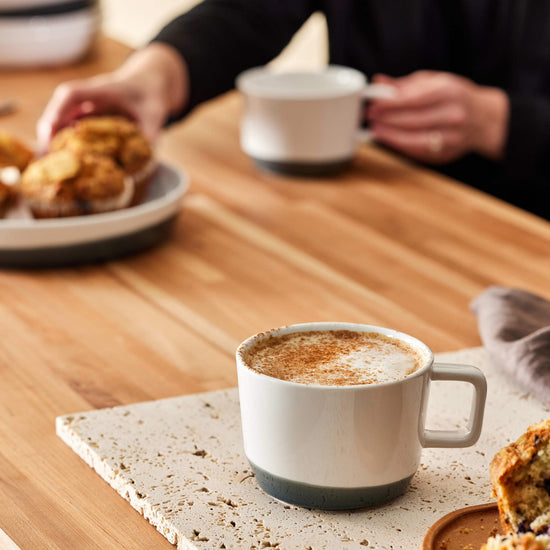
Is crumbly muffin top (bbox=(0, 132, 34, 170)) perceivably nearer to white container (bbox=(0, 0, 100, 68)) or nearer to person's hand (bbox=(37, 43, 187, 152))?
person's hand (bbox=(37, 43, 187, 152))

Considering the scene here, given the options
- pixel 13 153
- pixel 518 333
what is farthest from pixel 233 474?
pixel 13 153

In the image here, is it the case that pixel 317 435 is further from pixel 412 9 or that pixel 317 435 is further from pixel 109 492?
pixel 412 9

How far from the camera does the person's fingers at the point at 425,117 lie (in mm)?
1765

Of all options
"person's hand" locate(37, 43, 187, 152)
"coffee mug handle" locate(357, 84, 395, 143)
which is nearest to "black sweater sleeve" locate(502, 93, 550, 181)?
"coffee mug handle" locate(357, 84, 395, 143)

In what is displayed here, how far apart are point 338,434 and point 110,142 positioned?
82 centimetres

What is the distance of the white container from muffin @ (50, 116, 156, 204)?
88 cm

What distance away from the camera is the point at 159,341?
110 centimetres

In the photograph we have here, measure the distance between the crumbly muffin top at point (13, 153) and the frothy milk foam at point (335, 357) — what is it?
0.72 metres

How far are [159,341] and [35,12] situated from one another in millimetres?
1376

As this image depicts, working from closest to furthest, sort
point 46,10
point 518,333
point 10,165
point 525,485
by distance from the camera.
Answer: point 525,485, point 518,333, point 10,165, point 46,10

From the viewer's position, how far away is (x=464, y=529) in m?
0.73

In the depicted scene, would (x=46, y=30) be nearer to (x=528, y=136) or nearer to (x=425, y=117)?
(x=425, y=117)

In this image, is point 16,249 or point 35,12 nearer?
point 16,249

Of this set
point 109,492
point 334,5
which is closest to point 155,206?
point 109,492
